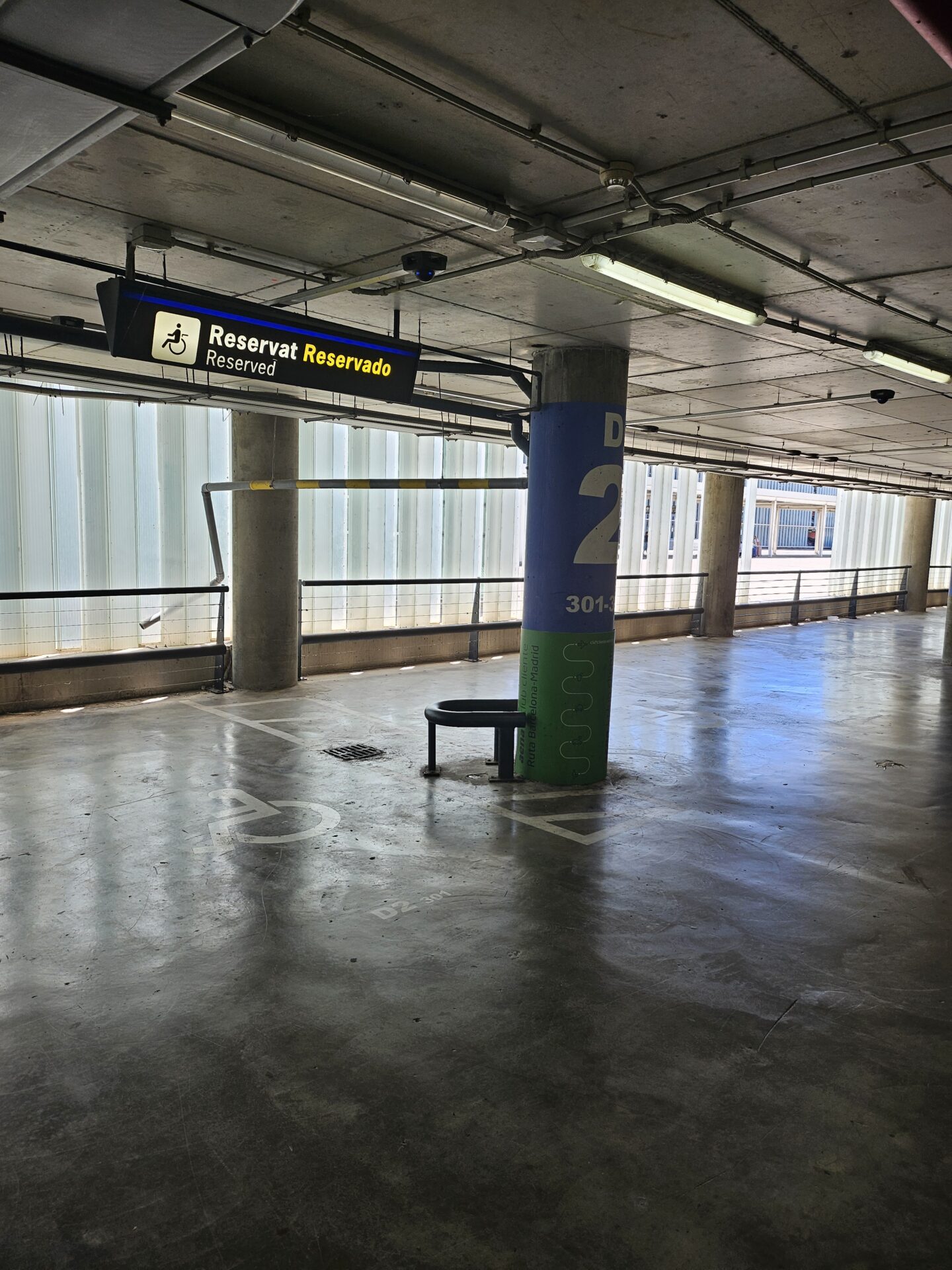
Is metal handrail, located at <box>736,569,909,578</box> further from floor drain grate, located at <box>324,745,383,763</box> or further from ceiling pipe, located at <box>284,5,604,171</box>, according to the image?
ceiling pipe, located at <box>284,5,604,171</box>

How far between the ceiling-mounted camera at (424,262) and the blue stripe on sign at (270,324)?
1.65 feet

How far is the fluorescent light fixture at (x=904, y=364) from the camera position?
7570 millimetres

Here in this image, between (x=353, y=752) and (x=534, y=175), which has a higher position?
(x=534, y=175)

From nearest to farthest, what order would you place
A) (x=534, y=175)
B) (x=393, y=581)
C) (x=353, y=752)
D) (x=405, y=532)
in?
(x=534, y=175), (x=353, y=752), (x=393, y=581), (x=405, y=532)

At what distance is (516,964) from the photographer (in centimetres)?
465

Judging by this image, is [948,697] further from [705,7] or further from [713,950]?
[705,7]

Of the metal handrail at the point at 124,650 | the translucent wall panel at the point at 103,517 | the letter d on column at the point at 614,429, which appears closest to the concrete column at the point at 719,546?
the translucent wall panel at the point at 103,517

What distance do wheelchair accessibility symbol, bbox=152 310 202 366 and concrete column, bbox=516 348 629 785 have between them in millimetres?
3786

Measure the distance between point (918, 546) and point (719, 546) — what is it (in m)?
11.7

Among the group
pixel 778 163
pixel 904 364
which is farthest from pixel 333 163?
→ pixel 904 364

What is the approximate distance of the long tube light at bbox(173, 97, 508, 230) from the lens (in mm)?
3562

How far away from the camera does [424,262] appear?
5.57 meters

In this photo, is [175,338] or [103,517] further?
[103,517]

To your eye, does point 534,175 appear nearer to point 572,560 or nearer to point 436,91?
point 436,91
